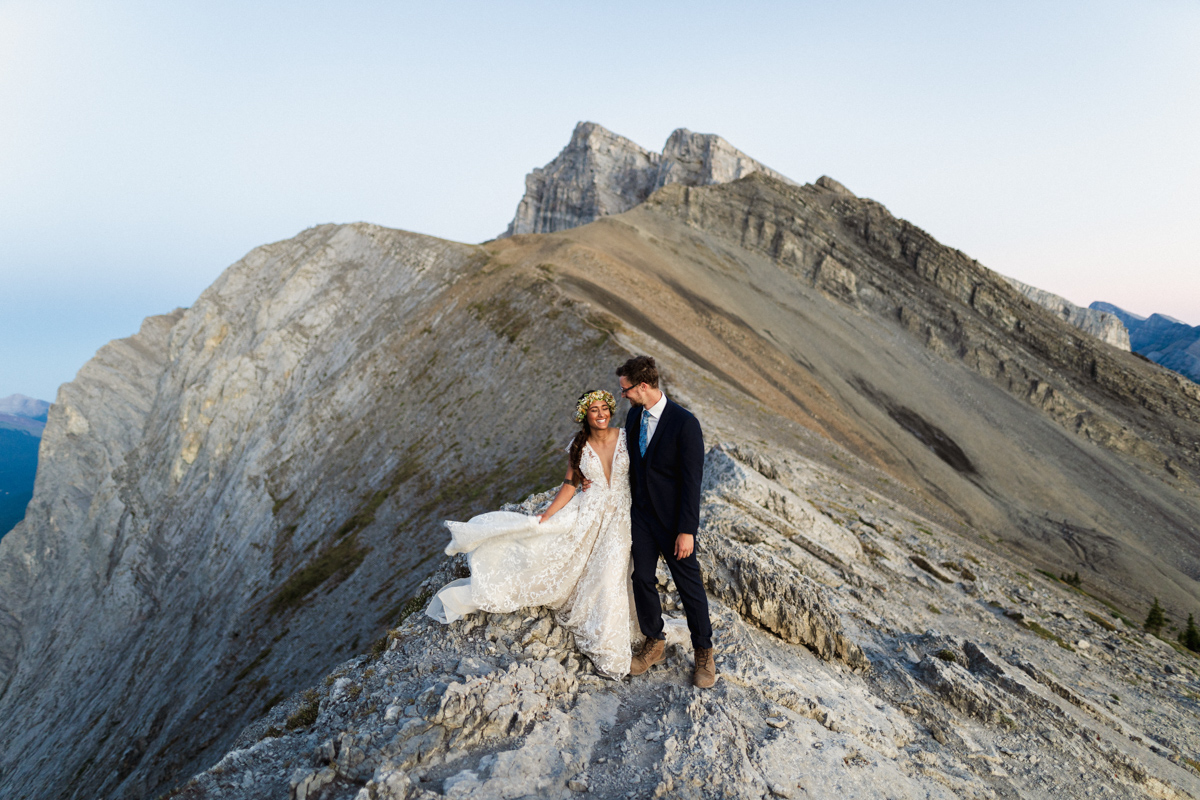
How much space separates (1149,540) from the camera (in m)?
46.8

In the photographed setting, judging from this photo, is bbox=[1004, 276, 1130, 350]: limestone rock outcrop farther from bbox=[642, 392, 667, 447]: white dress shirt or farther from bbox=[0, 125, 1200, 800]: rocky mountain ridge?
bbox=[642, 392, 667, 447]: white dress shirt

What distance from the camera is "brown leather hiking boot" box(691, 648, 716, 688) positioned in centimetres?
656

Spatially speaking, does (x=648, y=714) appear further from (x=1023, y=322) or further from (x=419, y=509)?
(x=1023, y=322)

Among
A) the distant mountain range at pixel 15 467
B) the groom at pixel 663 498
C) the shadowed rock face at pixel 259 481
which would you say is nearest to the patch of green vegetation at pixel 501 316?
the shadowed rock face at pixel 259 481

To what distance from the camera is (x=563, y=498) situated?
6.91 m

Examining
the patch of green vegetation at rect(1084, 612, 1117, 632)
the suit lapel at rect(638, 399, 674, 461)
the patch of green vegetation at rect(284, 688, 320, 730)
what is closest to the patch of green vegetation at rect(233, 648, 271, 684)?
the patch of green vegetation at rect(284, 688, 320, 730)

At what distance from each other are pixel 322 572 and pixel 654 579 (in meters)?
26.7

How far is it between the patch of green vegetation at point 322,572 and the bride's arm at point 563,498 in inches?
901

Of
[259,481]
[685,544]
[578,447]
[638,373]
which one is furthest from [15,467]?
[685,544]

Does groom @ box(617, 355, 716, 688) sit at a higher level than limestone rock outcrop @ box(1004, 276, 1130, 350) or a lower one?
lower

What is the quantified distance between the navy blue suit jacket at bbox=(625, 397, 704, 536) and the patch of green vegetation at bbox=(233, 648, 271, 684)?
86.1 ft

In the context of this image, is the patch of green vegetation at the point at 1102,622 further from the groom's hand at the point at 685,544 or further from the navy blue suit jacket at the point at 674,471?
the navy blue suit jacket at the point at 674,471

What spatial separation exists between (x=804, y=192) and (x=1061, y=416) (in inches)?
1652

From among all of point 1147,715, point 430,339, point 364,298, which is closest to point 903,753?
point 1147,715
